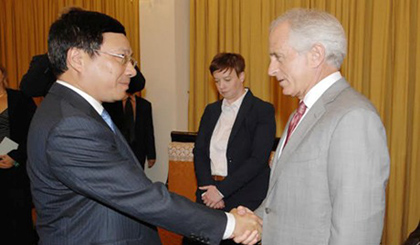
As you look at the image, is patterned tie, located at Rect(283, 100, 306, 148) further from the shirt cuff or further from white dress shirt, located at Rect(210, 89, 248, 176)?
white dress shirt, located at Rect(210, 89, 248, 176)

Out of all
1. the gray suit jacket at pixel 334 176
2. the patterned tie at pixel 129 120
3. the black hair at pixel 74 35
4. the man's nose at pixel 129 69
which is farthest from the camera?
the patterned tie at pixel 129 120

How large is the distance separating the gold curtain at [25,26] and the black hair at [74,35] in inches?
156

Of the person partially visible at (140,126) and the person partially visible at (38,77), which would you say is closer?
the person partially visible at (38,77)

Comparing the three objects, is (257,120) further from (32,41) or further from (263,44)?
(32,41)

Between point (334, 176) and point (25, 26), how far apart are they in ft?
19.0

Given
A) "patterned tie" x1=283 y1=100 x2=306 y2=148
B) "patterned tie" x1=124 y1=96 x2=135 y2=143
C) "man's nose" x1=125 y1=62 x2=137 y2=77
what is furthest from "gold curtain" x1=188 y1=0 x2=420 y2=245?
"man's nose" x1=125 y1=62 x2=137 y2=77

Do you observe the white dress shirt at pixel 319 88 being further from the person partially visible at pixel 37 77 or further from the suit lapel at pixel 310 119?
the person partially visible at pixel 37 77

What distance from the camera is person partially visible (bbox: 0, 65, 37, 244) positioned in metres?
3.46

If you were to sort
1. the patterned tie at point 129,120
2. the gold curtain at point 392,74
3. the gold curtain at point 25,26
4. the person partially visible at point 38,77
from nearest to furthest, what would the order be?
the person partially visible at point 38,77 < the gold curtain at point 392,74 < the patterned tie at point 129,120 < the gold curtain at point 25,26

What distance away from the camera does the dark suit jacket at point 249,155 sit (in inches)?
118

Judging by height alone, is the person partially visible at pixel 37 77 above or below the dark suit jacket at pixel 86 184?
above

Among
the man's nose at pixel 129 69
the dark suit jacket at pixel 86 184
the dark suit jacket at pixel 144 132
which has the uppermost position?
the man's nose at pixel 129 69

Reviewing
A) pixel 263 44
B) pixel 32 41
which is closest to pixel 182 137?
pixel 263 44

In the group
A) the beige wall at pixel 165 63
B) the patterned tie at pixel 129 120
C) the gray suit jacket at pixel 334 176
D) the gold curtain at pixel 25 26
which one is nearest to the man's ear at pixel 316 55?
the gray suit jacket at pixel 334 176
